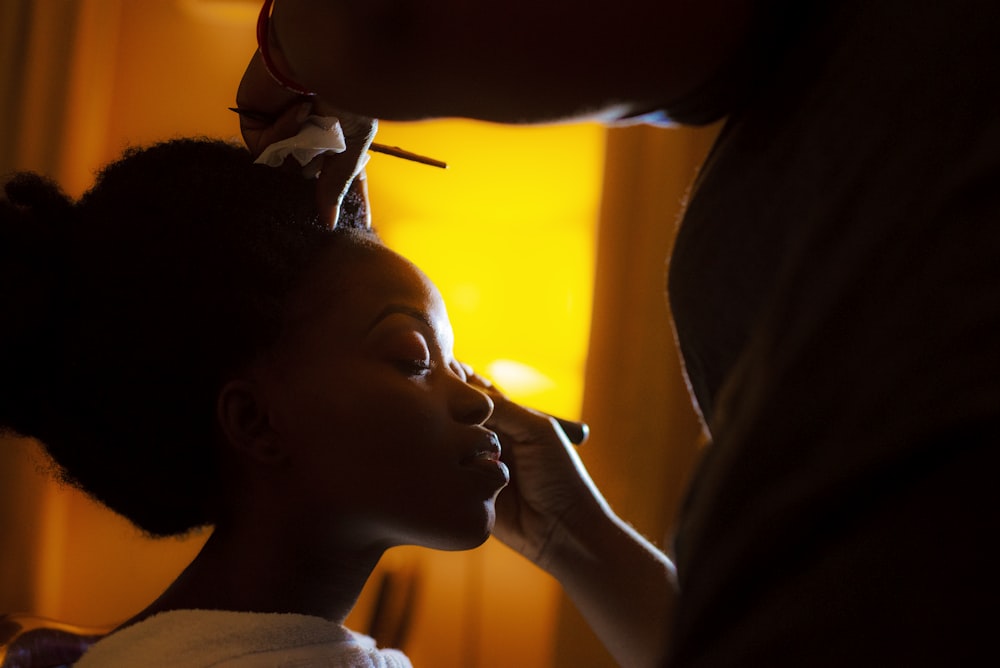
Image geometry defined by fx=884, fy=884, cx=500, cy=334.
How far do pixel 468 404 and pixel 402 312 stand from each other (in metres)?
0.12

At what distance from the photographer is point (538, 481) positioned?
1.12 meters

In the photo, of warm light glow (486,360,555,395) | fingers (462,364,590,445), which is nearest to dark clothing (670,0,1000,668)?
fingers (462,364,590,445)

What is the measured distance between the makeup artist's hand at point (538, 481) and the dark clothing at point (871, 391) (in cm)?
72

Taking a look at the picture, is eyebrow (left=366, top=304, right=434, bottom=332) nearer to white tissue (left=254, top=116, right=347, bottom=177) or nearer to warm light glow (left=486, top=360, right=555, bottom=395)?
white tissue (left=254, top=116, right=347, bottom=177)

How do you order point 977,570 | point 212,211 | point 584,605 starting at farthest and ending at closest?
point 584,605 → point 212,211 → point 977,570

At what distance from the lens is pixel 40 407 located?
3.23 ft

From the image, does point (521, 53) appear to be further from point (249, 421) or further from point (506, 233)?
point (506, 233)

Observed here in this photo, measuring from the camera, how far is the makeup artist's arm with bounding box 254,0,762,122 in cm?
41

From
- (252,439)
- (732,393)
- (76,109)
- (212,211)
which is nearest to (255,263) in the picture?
(212,211)

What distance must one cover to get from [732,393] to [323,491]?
62 centimetres

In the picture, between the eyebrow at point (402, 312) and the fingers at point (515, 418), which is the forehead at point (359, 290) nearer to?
the eyebrow at point (402, 312)

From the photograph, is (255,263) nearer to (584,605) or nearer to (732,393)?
(584,605)

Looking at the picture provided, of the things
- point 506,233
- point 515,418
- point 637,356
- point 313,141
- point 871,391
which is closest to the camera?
point 871,391

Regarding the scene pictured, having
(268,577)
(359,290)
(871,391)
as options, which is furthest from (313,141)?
(871,391)
